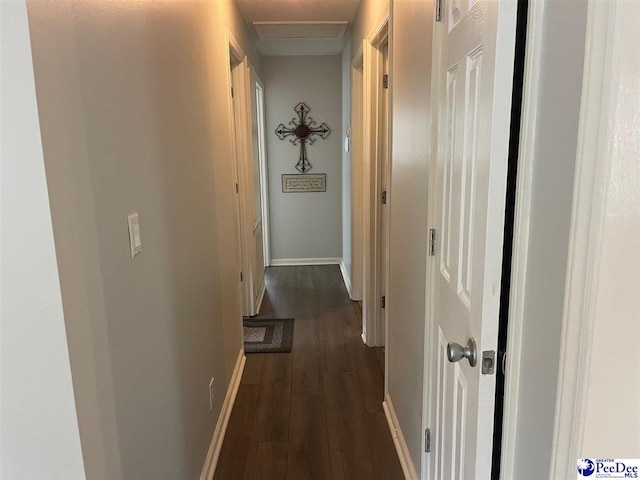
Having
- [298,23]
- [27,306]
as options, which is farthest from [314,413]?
[298,23]

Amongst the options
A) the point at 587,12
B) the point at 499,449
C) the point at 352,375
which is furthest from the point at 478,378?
the point at 352,375

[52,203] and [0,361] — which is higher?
[52,203]

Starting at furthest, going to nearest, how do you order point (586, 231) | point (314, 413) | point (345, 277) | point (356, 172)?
point (345, 277)
point (356, 172)
point (314, 413)
point (586, 231)

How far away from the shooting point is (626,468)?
77 centimetres

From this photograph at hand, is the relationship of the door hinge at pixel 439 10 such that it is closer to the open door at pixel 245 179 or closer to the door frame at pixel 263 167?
the open door at pixel 245 179

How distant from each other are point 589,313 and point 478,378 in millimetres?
336

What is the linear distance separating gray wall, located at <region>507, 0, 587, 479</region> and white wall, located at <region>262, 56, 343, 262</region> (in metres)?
4.64

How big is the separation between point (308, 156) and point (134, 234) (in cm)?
423

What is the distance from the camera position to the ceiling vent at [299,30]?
3.96 meters

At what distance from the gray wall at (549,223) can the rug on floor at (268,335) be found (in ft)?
8.54

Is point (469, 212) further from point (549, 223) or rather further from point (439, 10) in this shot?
point (439, 10)

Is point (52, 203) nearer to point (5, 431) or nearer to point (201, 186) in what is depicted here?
point (5, 431)

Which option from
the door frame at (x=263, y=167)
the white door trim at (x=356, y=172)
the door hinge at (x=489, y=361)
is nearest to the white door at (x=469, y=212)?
the door hinge at (x=489, y=361)

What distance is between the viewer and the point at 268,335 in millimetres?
3615
